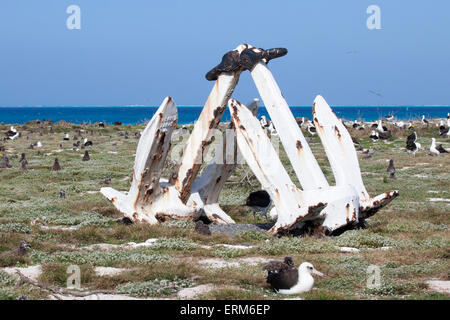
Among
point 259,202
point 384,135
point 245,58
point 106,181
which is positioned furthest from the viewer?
point 384,135

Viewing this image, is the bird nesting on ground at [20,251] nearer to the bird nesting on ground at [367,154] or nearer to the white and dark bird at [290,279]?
the white and dark bird at [290,279]

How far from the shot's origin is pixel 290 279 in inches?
360

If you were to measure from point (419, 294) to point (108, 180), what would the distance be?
16.9 meters

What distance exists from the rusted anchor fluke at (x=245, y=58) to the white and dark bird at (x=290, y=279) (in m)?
6.56

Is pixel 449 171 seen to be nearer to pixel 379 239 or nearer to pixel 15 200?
pixel 379 239

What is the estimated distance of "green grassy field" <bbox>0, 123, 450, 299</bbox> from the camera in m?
9.50

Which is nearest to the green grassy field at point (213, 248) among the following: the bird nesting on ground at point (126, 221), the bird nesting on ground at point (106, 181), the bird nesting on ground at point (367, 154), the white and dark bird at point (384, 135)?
the bird nesting on ground at point (106, 181)

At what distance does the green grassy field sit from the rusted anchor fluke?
389cm

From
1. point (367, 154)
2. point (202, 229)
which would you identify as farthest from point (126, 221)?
point (367, 154)

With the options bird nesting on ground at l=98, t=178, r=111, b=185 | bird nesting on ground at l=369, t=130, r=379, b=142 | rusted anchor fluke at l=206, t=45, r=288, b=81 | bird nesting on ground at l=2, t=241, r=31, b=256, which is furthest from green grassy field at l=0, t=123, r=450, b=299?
bird nesting on ground at l=369, t=130, r=379, b=142

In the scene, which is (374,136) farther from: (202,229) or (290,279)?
(290,279)

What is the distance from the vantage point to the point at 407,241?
13.0m

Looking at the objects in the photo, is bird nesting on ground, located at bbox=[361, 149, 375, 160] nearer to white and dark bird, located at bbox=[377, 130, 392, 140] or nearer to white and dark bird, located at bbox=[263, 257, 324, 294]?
white and dark bird, located at bbox=[377, 130, 392, 140]

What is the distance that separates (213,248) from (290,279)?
3789mm
